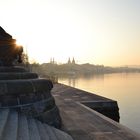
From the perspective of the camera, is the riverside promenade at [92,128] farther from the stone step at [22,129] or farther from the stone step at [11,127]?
the stone step at [11,127]

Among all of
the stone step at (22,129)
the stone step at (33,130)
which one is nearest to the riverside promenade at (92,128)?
the stone step at (22,129)

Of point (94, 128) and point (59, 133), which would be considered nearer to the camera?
point (59, 133)

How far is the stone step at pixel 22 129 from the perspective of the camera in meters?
5.66

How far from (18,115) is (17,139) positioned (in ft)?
5.39

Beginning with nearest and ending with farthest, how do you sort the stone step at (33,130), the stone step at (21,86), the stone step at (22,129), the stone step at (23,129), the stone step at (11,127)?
the stone step at (11,127)
the stone step at (22,129)
the stone step at (23,129)
the stone step at (33,130)
the stone step at (21,86)

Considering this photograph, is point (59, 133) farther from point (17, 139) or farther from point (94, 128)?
point (94, 128)

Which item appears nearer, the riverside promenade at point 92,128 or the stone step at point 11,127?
the stone step at point 11,127

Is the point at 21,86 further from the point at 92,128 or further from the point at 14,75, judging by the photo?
the point at 92,128

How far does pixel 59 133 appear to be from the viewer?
7.38m

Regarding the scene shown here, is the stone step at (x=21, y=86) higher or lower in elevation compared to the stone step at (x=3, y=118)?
higher

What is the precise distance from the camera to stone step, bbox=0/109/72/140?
18.6 ft

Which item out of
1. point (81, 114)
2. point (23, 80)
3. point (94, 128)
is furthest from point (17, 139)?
point (81, 114)

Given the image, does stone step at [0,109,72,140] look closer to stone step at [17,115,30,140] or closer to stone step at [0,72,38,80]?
stone step at [17,115,30,140]

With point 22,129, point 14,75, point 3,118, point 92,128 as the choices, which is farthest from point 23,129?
point 92,128
